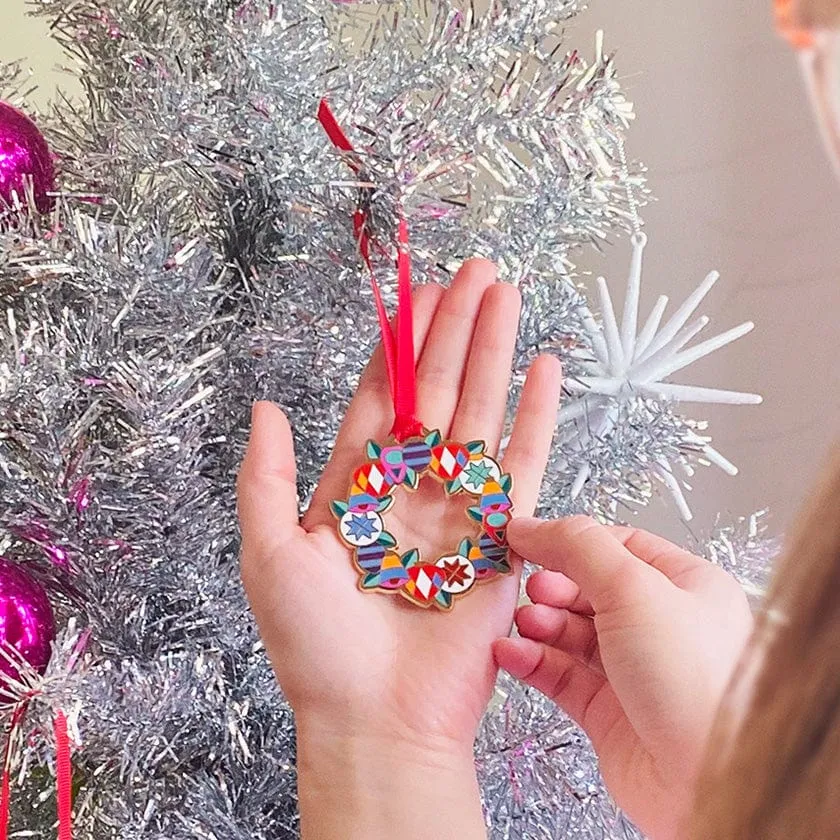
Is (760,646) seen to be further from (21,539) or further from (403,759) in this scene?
(21,539)

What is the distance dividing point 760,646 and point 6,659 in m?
0.53

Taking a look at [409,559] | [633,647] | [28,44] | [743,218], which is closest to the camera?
[633,647]

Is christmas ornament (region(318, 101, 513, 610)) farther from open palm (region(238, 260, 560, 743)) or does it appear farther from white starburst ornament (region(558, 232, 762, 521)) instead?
white starburst ornament (region(558, 232, 762, 521))

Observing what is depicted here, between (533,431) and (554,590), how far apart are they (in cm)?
11

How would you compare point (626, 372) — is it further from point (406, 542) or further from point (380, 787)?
point (380, 787)

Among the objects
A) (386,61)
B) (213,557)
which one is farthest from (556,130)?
(213,557)

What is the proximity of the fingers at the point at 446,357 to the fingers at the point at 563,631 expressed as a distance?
0.14 metres

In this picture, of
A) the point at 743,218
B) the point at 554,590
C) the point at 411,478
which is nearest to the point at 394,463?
the point at 411,478

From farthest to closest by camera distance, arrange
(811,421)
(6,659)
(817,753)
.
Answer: (811,421) < (6,659) < (817,753)

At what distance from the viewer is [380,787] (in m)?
0.65

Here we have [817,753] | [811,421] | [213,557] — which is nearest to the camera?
[817,753]

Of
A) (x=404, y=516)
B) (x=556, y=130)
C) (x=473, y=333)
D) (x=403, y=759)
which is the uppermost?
(x=556, y=130)

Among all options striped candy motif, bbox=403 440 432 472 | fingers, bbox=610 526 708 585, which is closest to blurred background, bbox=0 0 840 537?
fingers, bbox=610 526 708 585

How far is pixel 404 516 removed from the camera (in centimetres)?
71
